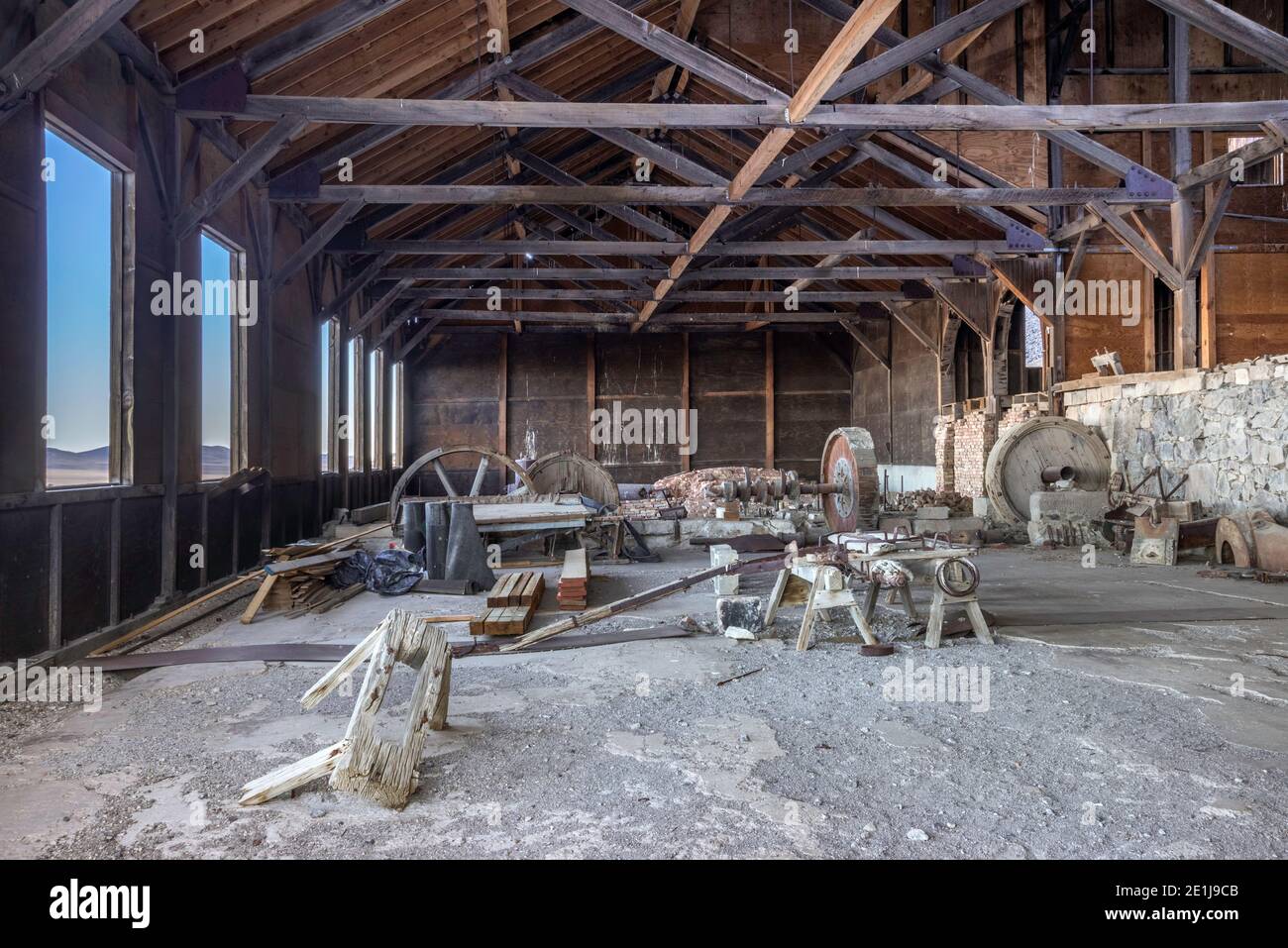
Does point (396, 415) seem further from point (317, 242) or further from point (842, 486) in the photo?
point (842, 486)

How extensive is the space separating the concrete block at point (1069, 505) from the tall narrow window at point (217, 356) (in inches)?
417

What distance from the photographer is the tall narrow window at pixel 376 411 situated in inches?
662

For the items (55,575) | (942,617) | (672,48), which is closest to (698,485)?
(672,48)

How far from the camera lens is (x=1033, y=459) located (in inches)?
461

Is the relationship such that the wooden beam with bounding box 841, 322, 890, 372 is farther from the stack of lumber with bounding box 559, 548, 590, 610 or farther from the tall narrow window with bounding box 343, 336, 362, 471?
the stack of lumber with bounding box 559, 548, 590, 610

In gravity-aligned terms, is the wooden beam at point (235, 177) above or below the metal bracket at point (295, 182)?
below

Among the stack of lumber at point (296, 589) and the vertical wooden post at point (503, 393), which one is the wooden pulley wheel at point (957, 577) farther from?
the vertical wooden post at point (503, 393)

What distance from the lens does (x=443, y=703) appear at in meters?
3.87

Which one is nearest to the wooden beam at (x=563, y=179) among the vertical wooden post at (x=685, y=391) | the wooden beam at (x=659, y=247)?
the wooden beam at (x=659, y=247)

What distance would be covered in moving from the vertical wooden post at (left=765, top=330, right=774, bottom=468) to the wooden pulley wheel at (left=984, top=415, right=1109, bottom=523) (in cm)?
952

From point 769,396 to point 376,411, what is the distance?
1028 cm

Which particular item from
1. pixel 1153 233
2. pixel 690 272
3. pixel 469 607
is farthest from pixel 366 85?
pixel 1153 233

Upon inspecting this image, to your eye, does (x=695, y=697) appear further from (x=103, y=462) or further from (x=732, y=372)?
(x=732, y=372)

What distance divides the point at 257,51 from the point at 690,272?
8.69m
